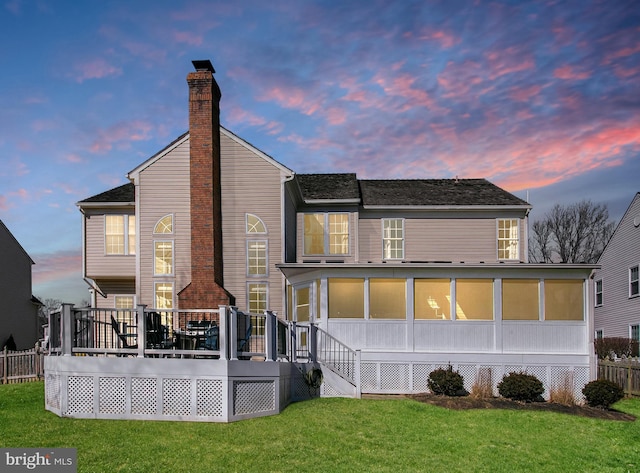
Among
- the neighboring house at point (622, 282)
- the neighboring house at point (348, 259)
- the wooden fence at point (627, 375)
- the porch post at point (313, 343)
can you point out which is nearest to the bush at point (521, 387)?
the neighboring house at point (348, 259)

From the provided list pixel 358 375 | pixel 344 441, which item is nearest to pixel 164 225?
pixel 358 375

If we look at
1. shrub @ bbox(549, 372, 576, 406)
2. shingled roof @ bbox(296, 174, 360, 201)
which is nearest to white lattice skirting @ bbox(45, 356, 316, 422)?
shrub @ bbox(549, 372, 576, 406)

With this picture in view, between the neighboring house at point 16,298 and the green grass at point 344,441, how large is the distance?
18.9 m

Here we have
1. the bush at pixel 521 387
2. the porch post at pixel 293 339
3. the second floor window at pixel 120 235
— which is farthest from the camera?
the second floor window at pixel 120 235

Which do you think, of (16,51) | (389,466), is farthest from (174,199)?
(389,466)

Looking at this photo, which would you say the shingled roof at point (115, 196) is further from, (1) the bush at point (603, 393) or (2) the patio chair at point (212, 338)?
(1) the bush at point (603, 393)

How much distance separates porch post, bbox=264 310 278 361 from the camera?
13438 mm

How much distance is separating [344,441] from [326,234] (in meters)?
13.6

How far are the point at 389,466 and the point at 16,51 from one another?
14232 millimetres

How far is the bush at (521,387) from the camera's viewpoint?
51.9ft

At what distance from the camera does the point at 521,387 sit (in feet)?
52.0

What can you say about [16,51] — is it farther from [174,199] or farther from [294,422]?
[294,422]

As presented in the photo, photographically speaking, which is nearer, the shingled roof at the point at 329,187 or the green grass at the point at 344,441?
the green grass at the point at 344,441

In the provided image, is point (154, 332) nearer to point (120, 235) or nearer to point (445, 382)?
point (445, 382)
